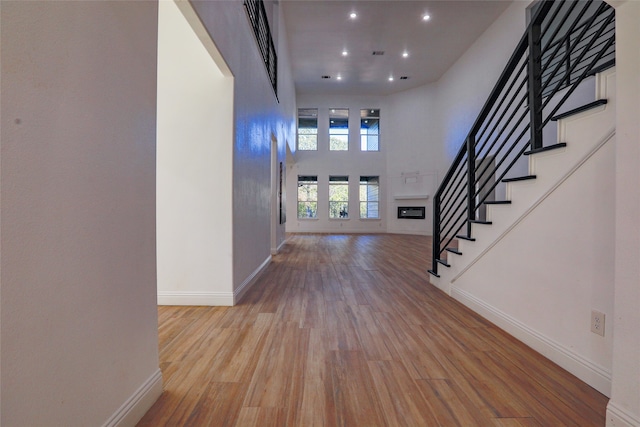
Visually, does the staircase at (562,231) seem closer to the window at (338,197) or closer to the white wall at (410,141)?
the white wall at (410,141)

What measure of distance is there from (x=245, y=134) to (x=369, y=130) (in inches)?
372

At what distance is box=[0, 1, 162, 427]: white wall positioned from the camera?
2.49 ft

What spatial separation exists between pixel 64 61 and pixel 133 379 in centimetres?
128

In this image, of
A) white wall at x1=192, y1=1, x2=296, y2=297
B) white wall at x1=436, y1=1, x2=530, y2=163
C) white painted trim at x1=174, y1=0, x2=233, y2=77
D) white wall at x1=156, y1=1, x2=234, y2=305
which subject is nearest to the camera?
white painted trim at x1=174, y1=0, x2=233, y2=77

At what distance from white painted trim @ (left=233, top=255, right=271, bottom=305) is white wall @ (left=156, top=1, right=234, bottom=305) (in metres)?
0.11

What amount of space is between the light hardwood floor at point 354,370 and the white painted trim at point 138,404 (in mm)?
45

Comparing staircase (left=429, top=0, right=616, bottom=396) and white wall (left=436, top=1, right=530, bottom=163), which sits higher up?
white wall (left=436, top=1, right=530, bottom=163)

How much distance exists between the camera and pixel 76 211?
3.11 ft

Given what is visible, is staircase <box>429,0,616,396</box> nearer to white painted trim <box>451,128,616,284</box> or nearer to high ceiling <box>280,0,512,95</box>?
white painted trim <box>451,128,616,284</box>

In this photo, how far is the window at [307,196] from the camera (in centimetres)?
1164

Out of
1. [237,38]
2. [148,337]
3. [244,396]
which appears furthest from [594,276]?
[237,38]

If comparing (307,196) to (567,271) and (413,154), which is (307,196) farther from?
(567,271)

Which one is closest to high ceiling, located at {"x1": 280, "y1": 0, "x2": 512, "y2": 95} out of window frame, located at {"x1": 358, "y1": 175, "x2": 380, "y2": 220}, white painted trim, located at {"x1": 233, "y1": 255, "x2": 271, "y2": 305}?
window frame, located at {"x1": 358, "y1": 175, "x2": 380, "y2": 220}

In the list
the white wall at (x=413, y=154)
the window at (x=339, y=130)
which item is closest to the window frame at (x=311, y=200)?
the window at (x=339, y=130)
